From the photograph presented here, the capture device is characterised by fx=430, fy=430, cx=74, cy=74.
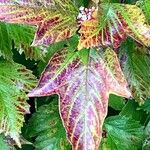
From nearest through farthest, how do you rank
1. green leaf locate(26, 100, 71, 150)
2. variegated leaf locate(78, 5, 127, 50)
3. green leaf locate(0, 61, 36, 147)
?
1. variegated leaf locate(78, 5, 127, 50)
2. green leaf locate(0, 61, 36, 147)
3. green leaf locate(26, 100, 71, 150)

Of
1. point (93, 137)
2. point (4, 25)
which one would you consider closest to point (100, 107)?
point (93, 137)

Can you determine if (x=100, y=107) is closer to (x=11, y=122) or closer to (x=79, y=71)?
(x=79, y=71)

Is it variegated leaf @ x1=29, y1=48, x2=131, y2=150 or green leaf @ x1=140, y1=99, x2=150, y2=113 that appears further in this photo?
green leaf @ x1=140, y1=99, x2=150, y2=113

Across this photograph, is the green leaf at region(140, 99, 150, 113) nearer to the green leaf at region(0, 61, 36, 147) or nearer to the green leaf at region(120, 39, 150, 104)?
the green leaf at region(120, 39, 150, 104)

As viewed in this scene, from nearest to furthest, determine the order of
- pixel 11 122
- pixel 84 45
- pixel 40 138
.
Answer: pixel 84 45 → pixel 11 122 → pixel 40 138

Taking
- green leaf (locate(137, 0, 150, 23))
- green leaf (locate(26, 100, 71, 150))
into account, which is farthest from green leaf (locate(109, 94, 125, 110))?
green leaf (locate(137, 0, 150, 23))

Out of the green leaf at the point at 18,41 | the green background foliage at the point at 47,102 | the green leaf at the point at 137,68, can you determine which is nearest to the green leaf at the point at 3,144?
the green background foliage at the point at 47,102

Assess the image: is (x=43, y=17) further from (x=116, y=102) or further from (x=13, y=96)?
(x=116, y=102)

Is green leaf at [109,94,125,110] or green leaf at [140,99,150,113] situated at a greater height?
green leaf at [109,94,125,110]
